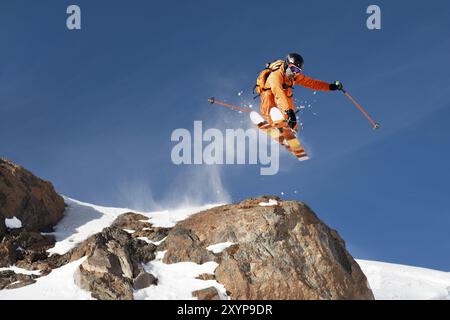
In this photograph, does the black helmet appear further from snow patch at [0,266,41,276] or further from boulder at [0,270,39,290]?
snow patch at [0,266,41,276]

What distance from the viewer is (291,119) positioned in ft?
60.0

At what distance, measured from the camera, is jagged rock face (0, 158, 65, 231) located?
130 ft

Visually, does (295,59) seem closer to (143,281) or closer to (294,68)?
(294,68)

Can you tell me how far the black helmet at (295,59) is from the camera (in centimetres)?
1881

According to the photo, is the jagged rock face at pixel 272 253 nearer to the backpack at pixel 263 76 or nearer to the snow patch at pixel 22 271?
the snow patch at pixel 22 271

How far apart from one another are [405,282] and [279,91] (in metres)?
27.0

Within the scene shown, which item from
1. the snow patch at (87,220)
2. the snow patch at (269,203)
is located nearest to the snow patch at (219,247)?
the snow patch at (269,203)

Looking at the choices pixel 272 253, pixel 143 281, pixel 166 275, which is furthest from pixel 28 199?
pixel 272 253

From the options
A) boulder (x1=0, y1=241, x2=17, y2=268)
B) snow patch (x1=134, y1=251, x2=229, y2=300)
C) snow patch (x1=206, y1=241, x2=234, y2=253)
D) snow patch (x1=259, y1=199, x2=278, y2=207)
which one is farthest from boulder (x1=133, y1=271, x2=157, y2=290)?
boulder (x1=0, y1=241, x2=17, y2=268)
